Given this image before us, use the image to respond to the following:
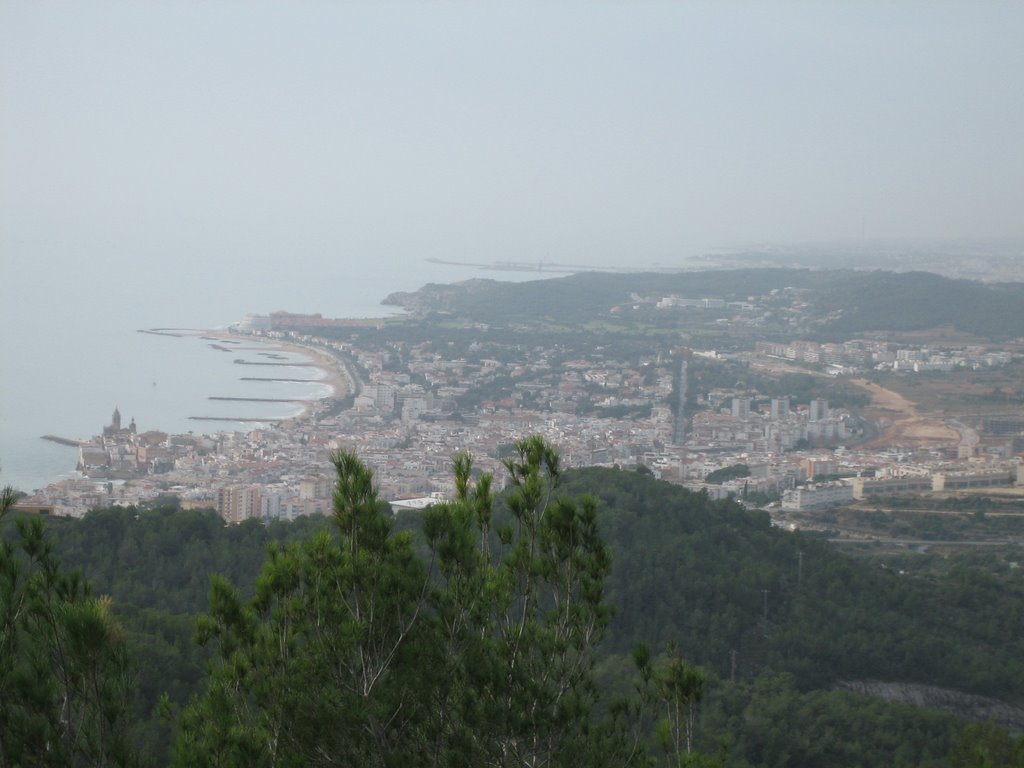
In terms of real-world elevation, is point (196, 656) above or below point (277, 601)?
below

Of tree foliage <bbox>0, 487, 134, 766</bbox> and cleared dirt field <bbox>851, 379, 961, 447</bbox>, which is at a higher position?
tree foliage <bbox>0, 487, 134, 766</bbox>

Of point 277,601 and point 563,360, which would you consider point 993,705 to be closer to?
point 277,601

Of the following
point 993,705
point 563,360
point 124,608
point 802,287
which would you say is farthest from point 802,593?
point 802,287

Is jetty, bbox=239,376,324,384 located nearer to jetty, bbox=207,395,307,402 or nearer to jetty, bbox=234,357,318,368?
jetty, bbox=234,357,318,368

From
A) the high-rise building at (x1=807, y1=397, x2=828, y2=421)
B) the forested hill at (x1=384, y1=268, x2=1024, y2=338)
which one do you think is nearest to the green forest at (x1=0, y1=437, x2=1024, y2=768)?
the high-rise building at (x1=807, y1=397, x2=828, y2=421)

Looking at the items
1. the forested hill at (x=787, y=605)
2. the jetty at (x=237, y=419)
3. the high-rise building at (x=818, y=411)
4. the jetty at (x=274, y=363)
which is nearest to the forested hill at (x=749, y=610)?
the forested hill at (x=787, y=605)

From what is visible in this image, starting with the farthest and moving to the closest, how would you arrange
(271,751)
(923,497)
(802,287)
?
(802,287) < (923,497) < (271,751)

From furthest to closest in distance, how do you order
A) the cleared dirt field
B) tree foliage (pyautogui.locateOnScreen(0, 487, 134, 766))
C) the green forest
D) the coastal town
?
the cleared dirt field < the coastal town < the green forest < tree foliage (pyautogui.locateOnScreen(0, 487, 134, 766))

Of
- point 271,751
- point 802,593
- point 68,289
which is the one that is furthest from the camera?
point 68,289
